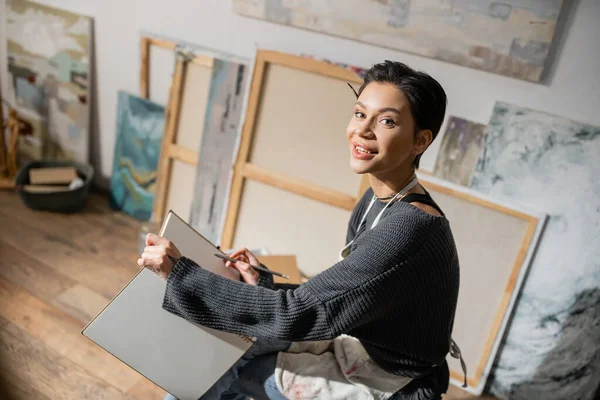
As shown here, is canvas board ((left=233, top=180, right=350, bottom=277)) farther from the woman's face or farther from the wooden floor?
the woman's face

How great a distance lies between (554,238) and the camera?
5.74 feet

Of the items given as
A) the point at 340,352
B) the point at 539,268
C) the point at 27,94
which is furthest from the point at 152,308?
the point at 27,94

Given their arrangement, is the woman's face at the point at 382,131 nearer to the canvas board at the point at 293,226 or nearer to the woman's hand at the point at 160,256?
the woman's hand at the point at 160,256

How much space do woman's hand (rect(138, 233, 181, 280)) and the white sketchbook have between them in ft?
0.13

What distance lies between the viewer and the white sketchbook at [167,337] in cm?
115

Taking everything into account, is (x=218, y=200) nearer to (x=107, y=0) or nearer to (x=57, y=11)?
(x=107, y=0)

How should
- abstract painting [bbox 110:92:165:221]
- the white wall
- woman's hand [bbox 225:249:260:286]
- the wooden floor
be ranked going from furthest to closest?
abstract painting [bbox 110:92:165:221], the wooden floor, the white wall, woman's hand [bbox 225:249:260:286]

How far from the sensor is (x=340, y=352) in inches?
50.2

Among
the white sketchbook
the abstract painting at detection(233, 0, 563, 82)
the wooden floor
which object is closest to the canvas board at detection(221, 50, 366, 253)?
the abstract painting at detection(233, 0, 563, 82)

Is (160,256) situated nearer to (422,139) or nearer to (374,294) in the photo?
(374,294)

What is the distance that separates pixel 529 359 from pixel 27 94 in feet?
9.54

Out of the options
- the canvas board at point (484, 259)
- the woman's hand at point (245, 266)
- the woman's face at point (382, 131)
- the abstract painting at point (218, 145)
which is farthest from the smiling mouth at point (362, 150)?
the abstract painting at point (218, 145)

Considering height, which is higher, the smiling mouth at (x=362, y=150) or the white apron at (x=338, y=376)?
the smiling mouth at (x=362, y=150)

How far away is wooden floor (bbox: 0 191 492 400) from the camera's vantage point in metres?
1.76
